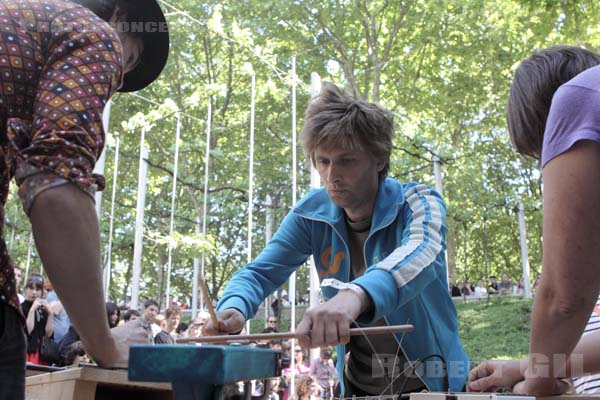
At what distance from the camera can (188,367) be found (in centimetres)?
93

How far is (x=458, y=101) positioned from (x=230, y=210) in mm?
7126

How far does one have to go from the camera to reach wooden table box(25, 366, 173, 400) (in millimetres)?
1391

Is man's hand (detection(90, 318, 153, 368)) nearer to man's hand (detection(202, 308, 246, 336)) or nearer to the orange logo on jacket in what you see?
man's hand (detection(202, 308, 246, 336))

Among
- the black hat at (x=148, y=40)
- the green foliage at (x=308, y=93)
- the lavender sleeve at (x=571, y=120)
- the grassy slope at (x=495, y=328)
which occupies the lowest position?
the grassy slope at (x=495, y=328)

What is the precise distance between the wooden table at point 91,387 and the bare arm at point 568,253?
0.81m

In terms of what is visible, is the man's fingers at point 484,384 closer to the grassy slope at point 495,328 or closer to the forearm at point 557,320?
the forearm at point 557,320

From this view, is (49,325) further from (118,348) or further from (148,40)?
(118,348)

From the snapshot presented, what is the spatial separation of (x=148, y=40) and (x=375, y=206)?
1.19 metres

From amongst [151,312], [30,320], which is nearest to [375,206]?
[30,320]

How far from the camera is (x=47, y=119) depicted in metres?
1.24

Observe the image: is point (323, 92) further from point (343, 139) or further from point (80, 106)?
point (80, 106)

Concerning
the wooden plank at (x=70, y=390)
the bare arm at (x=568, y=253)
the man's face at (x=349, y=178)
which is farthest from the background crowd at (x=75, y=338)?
the bare arm at (x=568, y=253)

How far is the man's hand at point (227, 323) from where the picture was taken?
2145 millimetres

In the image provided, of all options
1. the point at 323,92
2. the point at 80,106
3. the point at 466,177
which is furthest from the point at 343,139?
the point at 466,177
